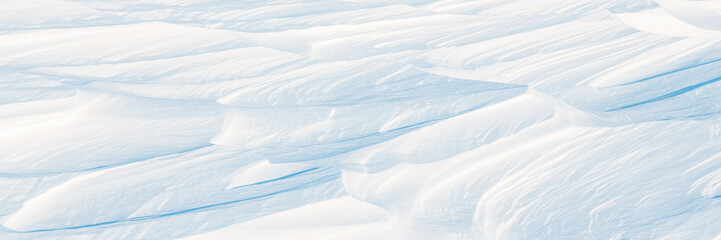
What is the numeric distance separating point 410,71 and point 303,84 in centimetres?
16

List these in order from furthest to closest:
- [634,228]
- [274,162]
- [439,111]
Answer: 1. [439,111]
2. [274,162]
3. [634,228]

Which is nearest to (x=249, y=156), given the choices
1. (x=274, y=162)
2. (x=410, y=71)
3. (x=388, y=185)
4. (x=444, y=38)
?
(x=274, y=162)

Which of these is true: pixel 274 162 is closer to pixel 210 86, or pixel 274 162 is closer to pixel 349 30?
pixel 210 86

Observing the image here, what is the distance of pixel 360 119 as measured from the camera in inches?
44.9

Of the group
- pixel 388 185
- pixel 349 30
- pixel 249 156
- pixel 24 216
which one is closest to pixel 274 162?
pixel 249 156

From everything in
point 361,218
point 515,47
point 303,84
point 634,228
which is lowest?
point 634,228

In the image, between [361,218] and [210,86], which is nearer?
[361,218]

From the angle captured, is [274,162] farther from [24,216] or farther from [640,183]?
[640,183]

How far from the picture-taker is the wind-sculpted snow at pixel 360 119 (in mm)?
954

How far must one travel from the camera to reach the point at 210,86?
1.23 metres

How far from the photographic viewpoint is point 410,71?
1256 millimetres

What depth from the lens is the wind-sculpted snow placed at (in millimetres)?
954

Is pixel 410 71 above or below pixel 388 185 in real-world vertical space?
above

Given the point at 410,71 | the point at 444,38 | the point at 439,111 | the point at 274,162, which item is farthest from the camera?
the point at 444,38
